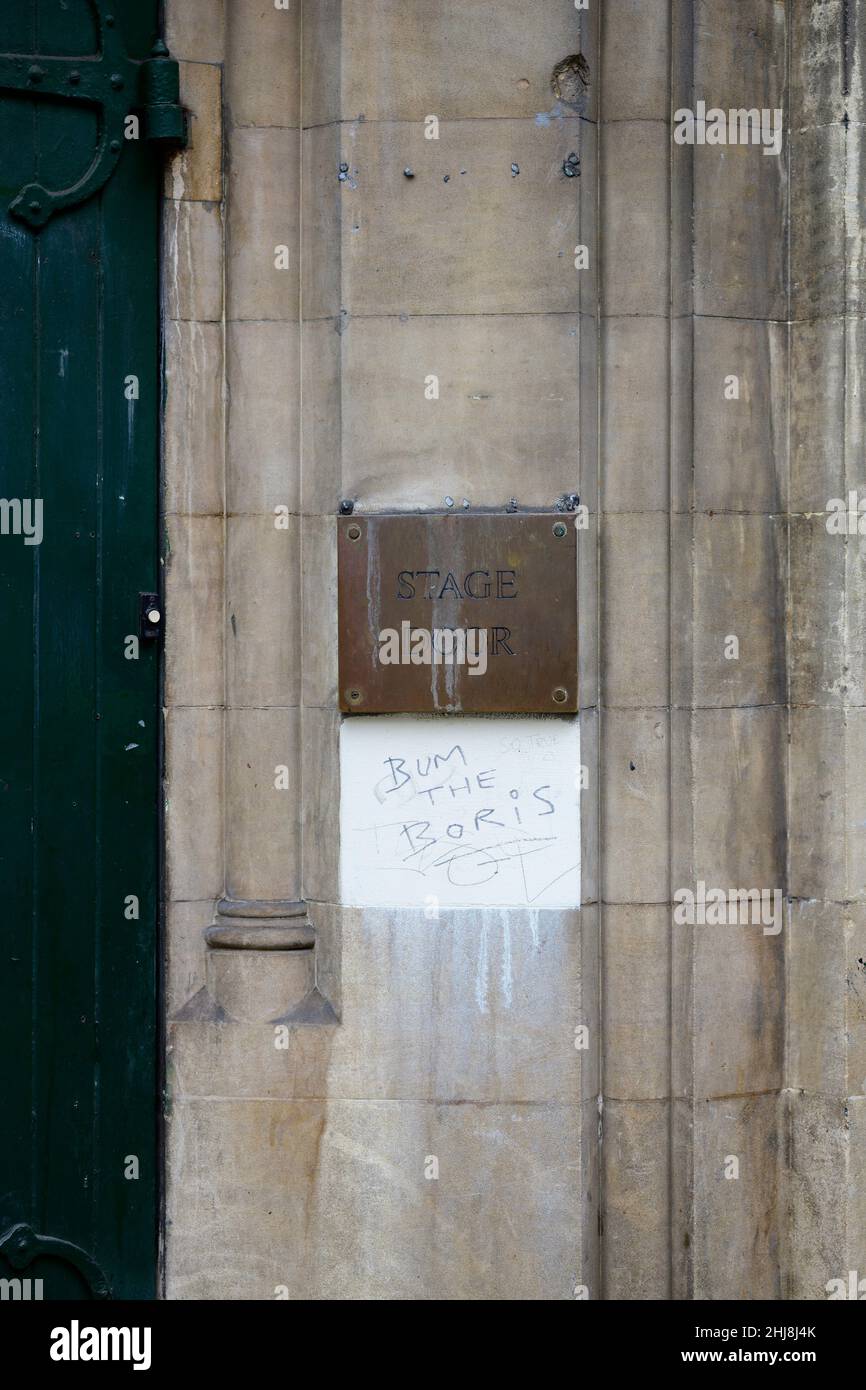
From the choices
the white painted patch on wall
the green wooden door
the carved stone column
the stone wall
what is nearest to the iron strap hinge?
the green wooden door

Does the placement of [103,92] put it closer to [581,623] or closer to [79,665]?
[79,665]

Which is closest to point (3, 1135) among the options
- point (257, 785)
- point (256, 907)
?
point (256, 907)

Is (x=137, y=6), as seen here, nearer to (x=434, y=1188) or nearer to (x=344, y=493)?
(x=344, y=493)

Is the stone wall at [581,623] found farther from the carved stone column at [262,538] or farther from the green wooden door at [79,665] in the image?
the green wooden door at [79,665]

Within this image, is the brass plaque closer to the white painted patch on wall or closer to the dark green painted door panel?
the white painted patch on wall

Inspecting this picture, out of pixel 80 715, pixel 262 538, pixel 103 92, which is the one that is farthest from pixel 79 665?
pixel 103 92

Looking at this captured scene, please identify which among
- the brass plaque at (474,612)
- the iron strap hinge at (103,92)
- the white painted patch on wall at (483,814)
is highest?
the iron strap hinge at (103,92)

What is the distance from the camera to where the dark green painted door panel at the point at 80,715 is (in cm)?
528

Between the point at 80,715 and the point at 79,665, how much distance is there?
0.18 metres

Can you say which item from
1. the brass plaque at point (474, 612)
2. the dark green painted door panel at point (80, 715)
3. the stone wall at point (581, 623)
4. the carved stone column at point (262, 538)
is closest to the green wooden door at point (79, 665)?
the dark green painted door panel at point (80, 715)

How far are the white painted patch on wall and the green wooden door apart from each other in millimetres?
968

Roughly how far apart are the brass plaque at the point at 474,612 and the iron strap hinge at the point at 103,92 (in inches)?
62.6

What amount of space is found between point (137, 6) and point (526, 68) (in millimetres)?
1460

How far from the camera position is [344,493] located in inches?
203
